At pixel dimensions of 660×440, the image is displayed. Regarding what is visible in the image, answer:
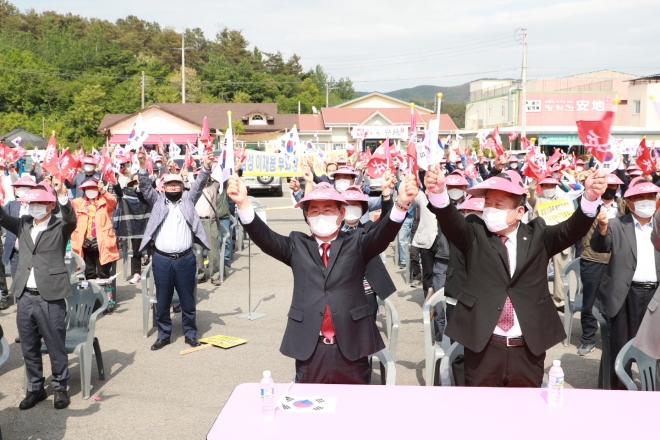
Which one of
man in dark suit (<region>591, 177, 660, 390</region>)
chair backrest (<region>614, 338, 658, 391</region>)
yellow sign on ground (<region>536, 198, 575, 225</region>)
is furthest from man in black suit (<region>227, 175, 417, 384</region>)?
yellow sign on ground (<region>536, 198, 575, 225</region>)

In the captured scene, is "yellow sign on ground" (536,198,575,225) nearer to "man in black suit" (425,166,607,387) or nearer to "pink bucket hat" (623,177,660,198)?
"pink bucket hat" (623,177,660,198)

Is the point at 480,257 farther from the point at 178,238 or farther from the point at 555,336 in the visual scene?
the point at 178,238

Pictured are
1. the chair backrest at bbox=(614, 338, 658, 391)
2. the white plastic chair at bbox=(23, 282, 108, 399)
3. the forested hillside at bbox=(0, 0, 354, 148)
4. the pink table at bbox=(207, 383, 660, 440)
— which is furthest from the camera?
the forested hillside at bbox=(0, 0, 354, 148)

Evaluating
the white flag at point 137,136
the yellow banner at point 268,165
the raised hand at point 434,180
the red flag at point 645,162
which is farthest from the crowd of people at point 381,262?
the yellow banner at point 268,165

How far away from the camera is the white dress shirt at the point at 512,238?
12.4ft

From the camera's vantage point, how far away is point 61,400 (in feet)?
19.4

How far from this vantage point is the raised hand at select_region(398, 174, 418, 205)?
12.3 ft

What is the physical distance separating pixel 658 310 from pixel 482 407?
156cm

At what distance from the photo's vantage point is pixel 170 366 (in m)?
7.16

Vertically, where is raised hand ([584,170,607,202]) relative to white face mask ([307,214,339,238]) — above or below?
above

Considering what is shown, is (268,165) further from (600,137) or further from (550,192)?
(600,137)

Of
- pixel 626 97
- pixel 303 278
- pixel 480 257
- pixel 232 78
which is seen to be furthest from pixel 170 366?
pixel 232 78

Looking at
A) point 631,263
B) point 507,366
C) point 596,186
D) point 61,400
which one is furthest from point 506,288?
point 61,400

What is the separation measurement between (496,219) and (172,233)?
4772 mm
